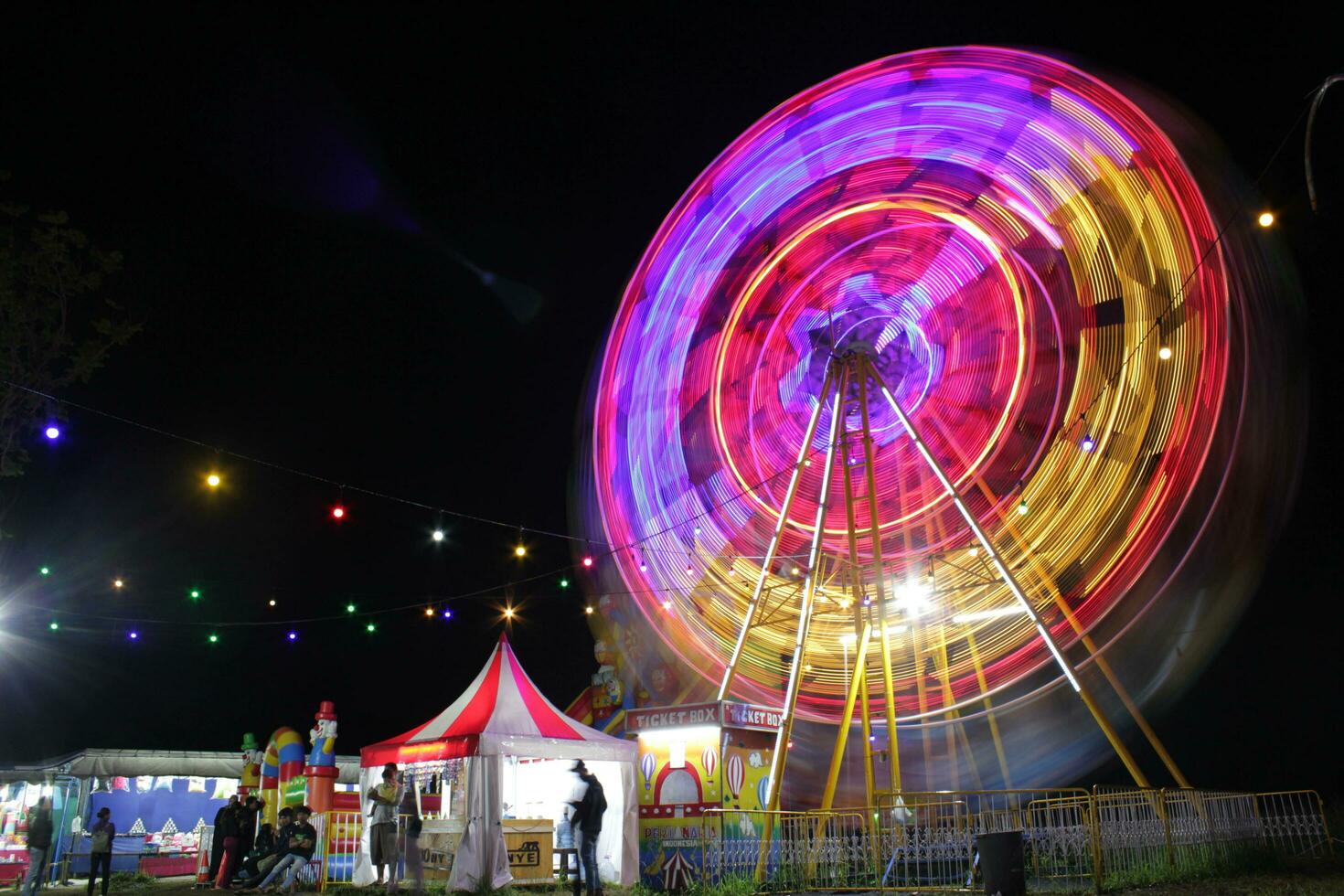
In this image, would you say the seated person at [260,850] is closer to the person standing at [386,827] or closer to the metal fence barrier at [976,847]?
the person standing at [386,827]

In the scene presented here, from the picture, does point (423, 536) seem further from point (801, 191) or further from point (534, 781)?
point (801, 191)

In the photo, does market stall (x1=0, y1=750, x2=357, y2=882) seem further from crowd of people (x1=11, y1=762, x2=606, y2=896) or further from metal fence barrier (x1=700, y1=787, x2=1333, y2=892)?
metal fence barrier (x1=700, y1=787, x2=1333, y2=892)

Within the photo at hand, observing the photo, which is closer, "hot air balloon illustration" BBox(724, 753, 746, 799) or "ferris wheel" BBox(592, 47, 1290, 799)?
"hot air balloon illustration" BBox(724, 753, 746, 799)

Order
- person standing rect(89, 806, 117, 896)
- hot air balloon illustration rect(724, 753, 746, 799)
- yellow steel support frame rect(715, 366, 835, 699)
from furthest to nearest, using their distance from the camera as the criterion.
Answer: yellow steel support frame rect(715, 366, 835, 699), person standing rect(89, 806, 117, 896), hot air balloon illustration rect(724, 753, 746, 799)

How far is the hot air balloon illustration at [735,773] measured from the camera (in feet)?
42.7

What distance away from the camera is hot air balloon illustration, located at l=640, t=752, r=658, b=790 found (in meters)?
13.8

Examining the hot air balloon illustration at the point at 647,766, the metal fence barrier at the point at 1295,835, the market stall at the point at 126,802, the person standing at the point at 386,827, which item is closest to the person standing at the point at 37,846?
the person standing at the point at 386,827

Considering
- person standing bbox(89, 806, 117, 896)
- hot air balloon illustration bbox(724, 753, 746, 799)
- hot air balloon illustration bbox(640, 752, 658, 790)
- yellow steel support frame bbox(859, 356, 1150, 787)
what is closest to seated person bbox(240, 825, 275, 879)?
person standing bbox(89, 806, 117, 896)

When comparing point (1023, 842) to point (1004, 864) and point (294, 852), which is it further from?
point (294, 852)

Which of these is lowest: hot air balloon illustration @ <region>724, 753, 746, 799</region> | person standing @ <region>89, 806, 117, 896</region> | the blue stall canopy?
person standing @ <region>89, 806, 117, 896</region>

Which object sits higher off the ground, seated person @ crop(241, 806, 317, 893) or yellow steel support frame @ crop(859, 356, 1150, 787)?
yellow steel support frame @ crop(859, 356, 1150, 787)

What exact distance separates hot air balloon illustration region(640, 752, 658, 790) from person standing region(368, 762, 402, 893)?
3.70 m

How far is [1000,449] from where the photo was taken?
15.5 m

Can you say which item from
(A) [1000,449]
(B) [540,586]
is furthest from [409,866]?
(B) [540,586]
